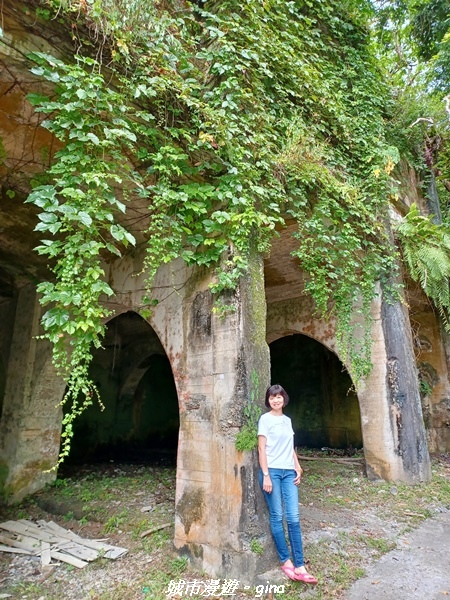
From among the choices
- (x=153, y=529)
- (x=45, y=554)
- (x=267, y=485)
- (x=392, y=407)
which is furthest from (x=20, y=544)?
(x=392, y=407)

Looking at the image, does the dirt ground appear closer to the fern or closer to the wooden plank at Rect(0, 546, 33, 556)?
the wooden plank at Rect(0, 546, 33, 556)

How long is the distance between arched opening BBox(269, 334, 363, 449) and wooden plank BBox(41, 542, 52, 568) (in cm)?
796

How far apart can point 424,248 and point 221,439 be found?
14.5 ft

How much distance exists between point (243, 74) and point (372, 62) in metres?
3.72

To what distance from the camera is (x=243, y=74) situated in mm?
4004

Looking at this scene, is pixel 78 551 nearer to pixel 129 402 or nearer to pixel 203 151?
pixel 203 151

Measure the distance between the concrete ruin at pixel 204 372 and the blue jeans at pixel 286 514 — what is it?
0.42 feet

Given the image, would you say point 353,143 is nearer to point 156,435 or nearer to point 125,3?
point 125,3

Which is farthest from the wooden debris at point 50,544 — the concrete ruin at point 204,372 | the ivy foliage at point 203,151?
the ivy foliage at point 203,151

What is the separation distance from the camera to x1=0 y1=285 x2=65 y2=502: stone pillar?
579 cm

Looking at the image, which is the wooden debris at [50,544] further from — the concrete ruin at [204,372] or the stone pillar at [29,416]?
the stone pillar at [29,416]

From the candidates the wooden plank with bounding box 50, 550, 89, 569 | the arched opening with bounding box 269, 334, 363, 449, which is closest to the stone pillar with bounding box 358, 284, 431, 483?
the wooden plank with bounding box 50, 550, 89, 569

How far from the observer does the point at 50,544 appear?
4.04m

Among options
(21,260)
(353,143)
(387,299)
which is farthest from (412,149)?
(21,260)
